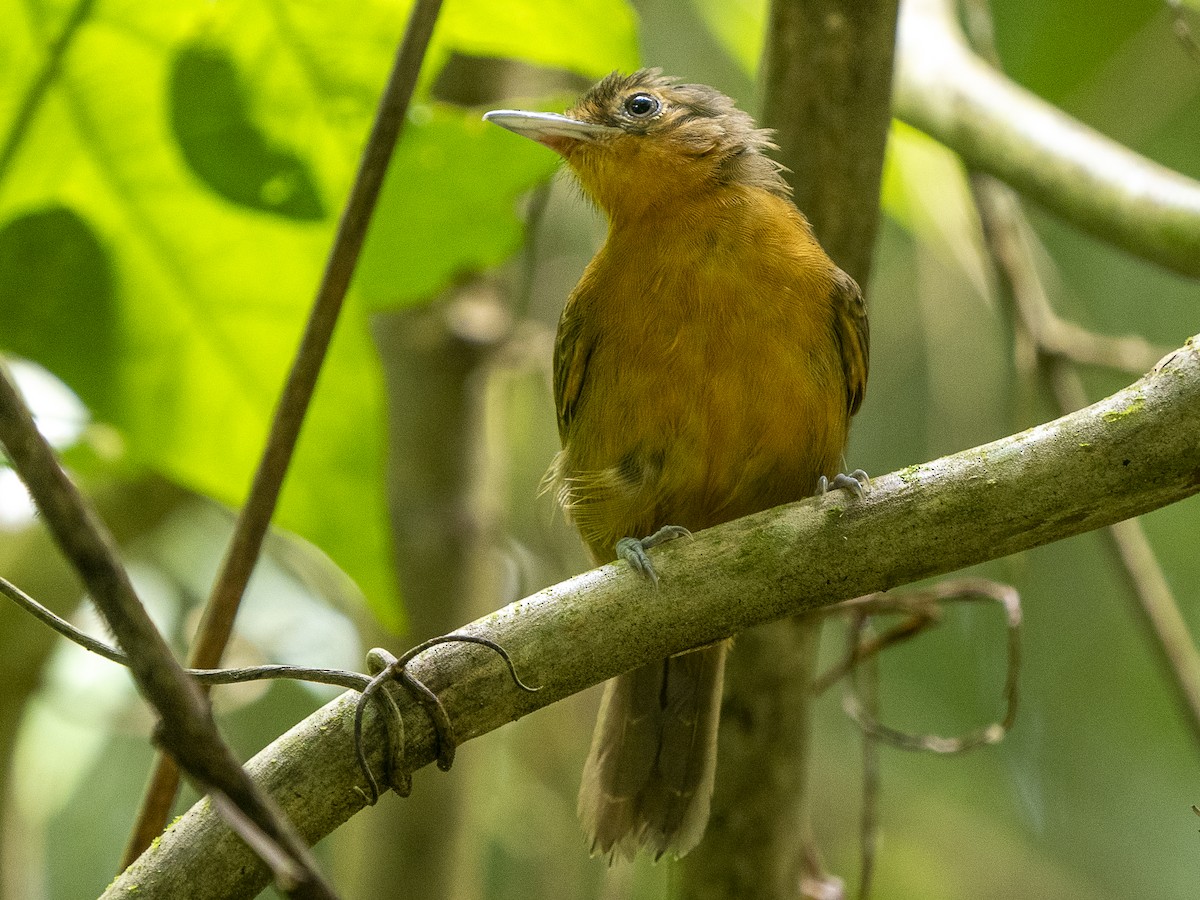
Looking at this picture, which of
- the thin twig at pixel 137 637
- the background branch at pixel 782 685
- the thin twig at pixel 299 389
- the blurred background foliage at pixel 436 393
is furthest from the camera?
the background branch at pixel 782 685

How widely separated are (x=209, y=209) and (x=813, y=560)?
144cm

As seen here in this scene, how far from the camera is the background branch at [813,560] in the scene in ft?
5.22

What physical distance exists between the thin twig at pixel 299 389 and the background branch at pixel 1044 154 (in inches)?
51.9

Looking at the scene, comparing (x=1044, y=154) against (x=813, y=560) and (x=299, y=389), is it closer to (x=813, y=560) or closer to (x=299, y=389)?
Result: (x=813, y=560)

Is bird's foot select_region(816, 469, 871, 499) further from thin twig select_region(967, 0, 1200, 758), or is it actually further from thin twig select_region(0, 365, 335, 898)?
thin twig select_region(0, 365, 335, 898)

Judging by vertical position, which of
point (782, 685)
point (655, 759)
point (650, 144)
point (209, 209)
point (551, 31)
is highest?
point (551, 31)

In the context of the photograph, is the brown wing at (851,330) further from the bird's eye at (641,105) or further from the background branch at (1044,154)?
the bird's eye at (641,105)

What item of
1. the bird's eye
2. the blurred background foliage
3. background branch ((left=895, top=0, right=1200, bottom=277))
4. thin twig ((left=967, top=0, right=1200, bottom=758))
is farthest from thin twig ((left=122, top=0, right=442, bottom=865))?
thin twig ((left=967, top=0, right=1200, bottom=758))

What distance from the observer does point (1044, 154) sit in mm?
2689

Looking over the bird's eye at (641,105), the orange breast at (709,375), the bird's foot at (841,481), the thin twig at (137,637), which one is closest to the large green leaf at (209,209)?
the orange breast at (709,375)

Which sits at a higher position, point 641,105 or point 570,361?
point 641,105

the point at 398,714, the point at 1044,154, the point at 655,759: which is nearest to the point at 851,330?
the point at 1044,154

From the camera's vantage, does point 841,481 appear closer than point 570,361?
Yes

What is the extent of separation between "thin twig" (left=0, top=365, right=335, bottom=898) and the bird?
4.86 ft
